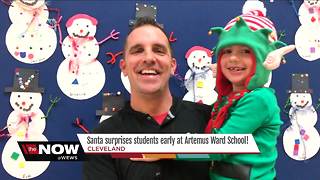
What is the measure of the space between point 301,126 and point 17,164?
1096 millimetres

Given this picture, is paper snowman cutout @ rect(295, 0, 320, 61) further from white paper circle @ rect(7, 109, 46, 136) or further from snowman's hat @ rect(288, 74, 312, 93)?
white paper circle @ rect(7, 109, 46, 136)

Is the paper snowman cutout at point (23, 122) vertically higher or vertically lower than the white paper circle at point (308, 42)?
lower

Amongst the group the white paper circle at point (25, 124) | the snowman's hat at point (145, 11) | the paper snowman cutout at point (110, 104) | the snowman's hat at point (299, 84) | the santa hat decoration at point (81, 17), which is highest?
the snowman's hat at point (145, 11)

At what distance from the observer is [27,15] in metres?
1.25

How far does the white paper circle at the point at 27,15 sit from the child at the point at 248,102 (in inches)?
26.9

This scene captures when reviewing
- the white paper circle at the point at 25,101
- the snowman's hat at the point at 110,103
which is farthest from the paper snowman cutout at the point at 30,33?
the snowman's hat at the point at 110,103

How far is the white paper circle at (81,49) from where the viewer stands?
49.6 inches

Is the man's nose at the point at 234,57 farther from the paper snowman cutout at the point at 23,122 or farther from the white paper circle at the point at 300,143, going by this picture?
the paper snowman cutout at the point at 23,122

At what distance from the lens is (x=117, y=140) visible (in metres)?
0.77

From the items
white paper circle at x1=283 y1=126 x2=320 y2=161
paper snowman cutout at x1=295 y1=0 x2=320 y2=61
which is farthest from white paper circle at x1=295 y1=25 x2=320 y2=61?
white paper circle at x1=283 y1=126 x2=320 y2=161

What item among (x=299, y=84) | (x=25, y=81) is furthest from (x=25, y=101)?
(x=299, y=84)

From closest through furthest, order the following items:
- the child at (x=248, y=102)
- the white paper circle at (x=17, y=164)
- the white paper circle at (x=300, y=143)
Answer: the child at (x=248, y=102) < the white paper circle at (x=17, y=164) < the white paper circle at (x=300, y=143)

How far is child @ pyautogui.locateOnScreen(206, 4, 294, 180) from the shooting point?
879 millimetres

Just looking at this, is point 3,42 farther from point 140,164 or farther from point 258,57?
point 258,57
